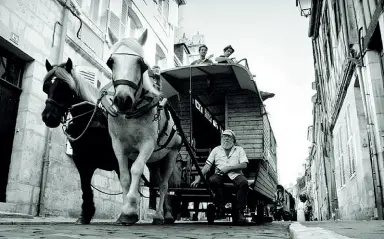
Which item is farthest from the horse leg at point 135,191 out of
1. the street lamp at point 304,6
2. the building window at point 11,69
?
the street lamp at point 304,6

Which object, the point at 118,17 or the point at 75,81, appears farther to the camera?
the point at 118,17

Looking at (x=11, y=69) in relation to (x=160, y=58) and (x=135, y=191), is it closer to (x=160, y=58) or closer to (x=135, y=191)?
(x=135, y=191)

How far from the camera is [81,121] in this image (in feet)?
16.5

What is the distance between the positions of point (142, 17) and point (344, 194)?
9978mm

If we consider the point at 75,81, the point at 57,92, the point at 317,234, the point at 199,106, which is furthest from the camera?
the point at 199,106

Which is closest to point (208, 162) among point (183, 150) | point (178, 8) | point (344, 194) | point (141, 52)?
point (183, 150)

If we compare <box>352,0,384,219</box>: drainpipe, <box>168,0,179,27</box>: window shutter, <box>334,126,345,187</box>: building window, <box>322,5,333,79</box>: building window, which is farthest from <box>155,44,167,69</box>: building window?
<box>352,0,384,219</box>: drainpipe

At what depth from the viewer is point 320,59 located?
16.7m

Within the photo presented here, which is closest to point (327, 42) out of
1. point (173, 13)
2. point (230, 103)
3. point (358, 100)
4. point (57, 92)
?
point (358, 100)

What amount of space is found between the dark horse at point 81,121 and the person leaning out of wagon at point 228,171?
1.61 metres

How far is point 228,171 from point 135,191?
7.24ft

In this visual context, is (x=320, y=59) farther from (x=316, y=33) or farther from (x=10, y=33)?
(x=10, y=33)

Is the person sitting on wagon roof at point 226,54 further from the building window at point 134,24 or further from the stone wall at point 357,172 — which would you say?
the building window at point 134,24

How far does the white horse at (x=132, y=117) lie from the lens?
3.96 meters
